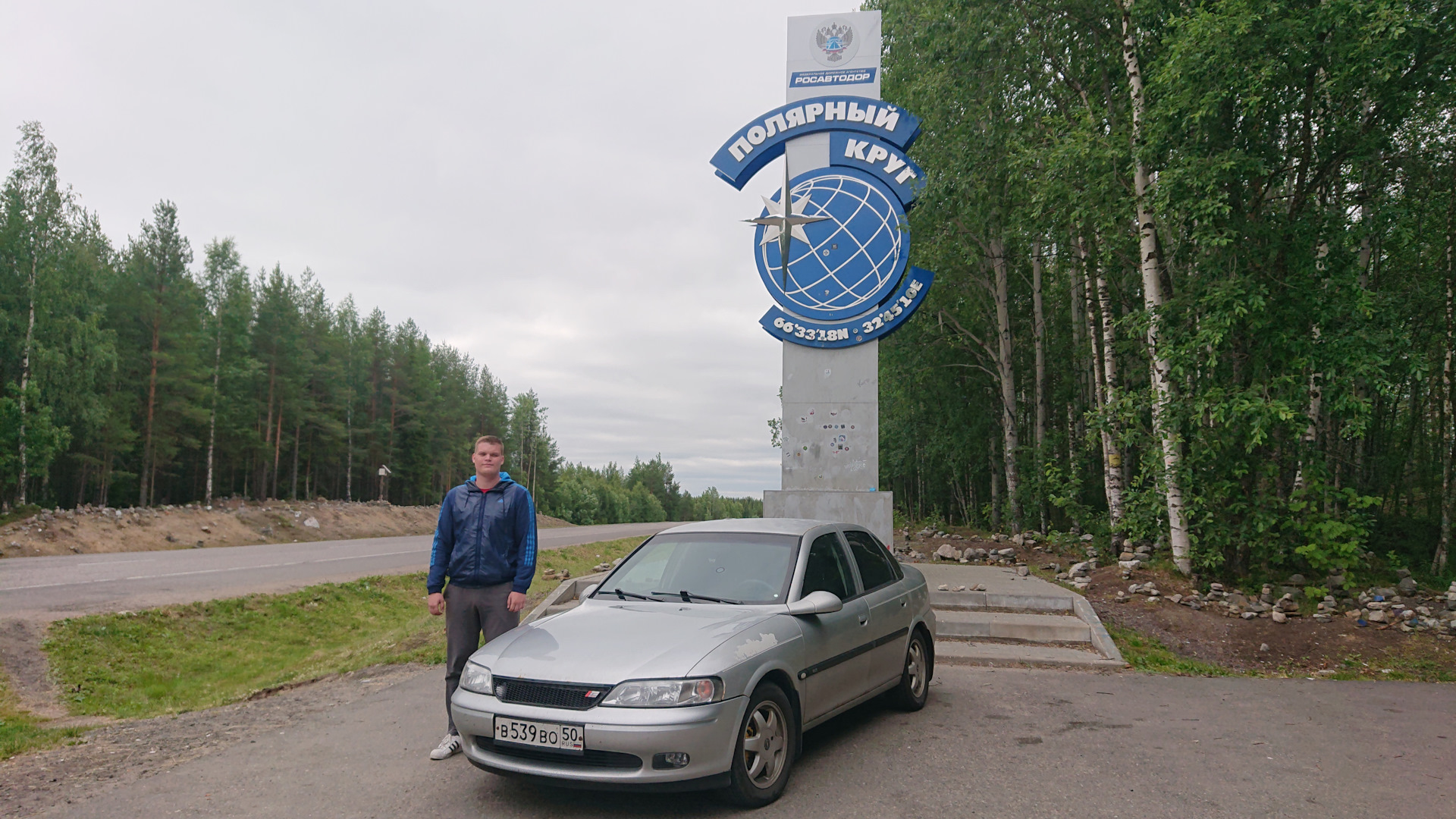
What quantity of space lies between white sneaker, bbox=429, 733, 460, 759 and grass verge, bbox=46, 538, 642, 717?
365 centimetres

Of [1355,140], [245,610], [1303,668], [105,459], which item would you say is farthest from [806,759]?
[105,459]

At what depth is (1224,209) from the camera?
9.67 meters

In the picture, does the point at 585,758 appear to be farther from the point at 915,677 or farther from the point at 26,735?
the point at 26,735

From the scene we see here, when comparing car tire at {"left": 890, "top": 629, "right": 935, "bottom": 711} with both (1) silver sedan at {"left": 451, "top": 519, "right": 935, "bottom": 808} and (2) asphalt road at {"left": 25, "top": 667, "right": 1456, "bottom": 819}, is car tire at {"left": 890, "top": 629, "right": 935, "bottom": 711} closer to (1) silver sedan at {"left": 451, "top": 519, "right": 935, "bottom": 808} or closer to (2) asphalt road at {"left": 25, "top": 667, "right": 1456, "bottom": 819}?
(2) asphalt road at {"left": 25, "top": 667, "right": 1456, "bottom": 819}

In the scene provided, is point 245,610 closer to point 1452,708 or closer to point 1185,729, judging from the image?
point 1185,729

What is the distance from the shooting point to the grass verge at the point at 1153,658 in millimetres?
8547

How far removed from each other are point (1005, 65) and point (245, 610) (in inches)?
600

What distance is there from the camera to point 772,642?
185 inches

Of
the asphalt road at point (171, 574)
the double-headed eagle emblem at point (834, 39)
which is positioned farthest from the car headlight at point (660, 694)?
the double-headed eagle emblem at point (834, 39)

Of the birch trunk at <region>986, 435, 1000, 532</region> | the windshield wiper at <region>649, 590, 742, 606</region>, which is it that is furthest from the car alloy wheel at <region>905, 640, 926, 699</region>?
the birch trunk at <region>986, 435, 1000, 532</region>

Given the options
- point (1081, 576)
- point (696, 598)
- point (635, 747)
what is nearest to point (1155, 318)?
point (1081, 576)

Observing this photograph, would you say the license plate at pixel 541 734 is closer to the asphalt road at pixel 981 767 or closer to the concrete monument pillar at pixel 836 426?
the asphalt road at pixel 981 767

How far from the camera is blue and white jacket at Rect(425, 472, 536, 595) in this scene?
5.54 m

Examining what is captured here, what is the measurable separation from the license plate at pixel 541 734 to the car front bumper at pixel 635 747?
0.08 feet
